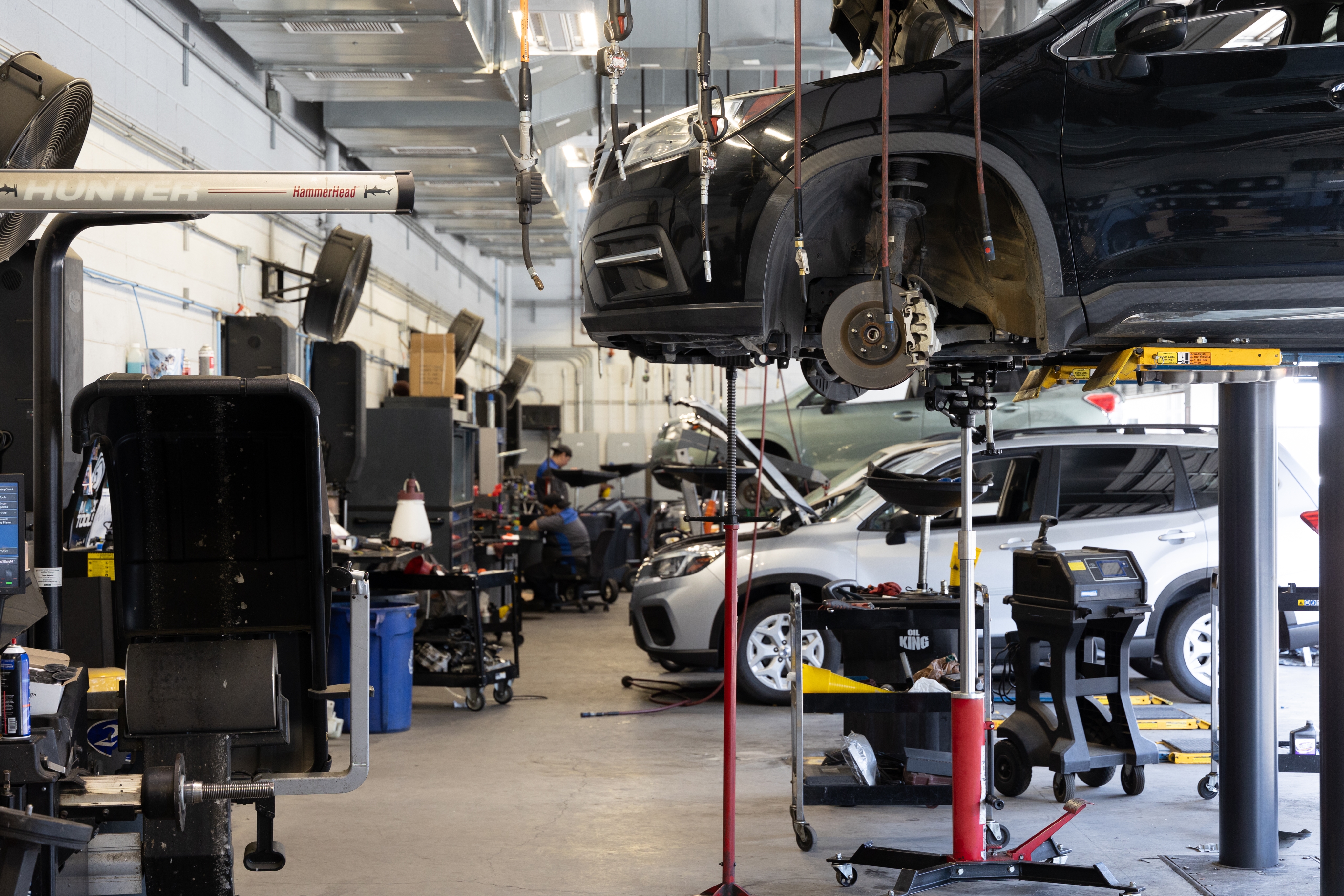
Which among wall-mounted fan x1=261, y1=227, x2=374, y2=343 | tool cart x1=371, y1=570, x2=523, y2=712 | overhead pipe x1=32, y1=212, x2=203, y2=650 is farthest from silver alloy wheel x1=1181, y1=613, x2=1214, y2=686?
overhead pipe x1=32, y1=212, x2=203, y2=650

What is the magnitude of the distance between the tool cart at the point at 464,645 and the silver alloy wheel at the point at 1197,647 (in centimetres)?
399

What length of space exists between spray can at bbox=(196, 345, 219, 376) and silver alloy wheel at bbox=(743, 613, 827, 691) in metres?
3.37

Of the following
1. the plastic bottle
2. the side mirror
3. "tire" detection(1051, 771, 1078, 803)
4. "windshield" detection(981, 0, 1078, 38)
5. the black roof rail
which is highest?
"windshield" detection(981, 0, 1078, 38)

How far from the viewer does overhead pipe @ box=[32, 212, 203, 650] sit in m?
2.99

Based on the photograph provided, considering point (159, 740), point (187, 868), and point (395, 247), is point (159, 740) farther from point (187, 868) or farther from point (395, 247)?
point (395, 247)

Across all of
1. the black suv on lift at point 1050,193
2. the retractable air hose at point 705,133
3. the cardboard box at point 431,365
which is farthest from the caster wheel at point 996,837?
the cardboard box at point 431,365

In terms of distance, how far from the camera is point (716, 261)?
10.6 ft

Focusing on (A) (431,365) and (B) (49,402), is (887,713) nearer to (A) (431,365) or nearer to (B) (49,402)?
(B) (49,402)

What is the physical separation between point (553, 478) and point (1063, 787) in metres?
8.51

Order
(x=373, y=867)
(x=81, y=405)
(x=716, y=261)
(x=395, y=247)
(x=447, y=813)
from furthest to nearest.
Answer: (x=395, y=247) < (x=447, y=813) < (x=373, y=867) < (x=716, y=261) < (x=81, y=405)

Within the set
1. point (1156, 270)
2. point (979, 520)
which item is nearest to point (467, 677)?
point (979, 520)

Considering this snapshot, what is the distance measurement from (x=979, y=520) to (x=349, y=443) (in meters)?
4.32

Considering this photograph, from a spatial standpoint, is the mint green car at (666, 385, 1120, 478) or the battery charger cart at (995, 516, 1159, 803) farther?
the mint green car at (666, 385, 1120, 478)

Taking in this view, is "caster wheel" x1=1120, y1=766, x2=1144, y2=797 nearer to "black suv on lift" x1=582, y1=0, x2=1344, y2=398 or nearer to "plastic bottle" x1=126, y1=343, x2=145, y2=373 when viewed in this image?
"black suv on lift" x1=582, y1=0, x2=1344, y2=398
